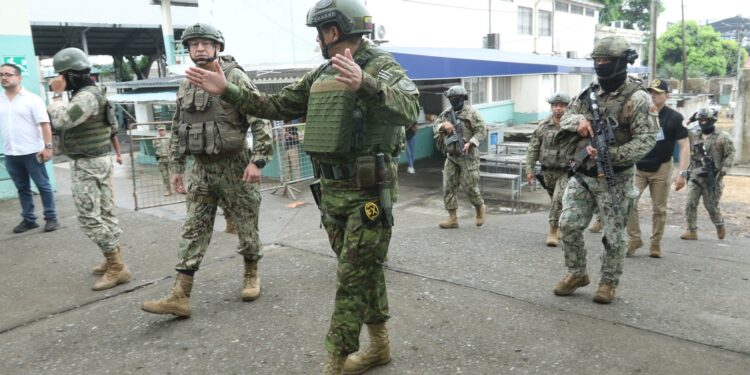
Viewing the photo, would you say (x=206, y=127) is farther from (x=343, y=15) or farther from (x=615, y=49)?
(x=615, y=49)

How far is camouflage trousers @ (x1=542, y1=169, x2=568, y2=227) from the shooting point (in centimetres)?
581

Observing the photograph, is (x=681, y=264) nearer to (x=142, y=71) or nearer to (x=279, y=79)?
(x=279, y=79)

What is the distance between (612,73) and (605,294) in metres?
1.55

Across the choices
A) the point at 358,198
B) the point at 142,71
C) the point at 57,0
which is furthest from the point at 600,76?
the point at 142,71

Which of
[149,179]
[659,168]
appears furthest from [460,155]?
[149,179]

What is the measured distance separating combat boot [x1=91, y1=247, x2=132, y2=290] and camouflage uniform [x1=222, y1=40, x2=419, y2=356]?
2.20 metres

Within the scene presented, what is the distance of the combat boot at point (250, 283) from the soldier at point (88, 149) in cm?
114

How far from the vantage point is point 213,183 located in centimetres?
372

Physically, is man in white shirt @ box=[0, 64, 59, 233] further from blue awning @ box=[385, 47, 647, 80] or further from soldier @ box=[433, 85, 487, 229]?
blue awning @ box=[385, 47, 647, 80]

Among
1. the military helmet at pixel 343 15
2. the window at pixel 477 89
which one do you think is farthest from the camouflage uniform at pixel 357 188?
the window at pixel 477 89

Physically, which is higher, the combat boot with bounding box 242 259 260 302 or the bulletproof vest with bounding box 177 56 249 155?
the bulletproof vest with bounding box 177 56 249 155

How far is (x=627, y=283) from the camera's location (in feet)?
14.5

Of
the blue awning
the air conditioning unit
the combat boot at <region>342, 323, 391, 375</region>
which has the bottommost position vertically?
the combat boot at <region>342, 323, 391, 375</region>

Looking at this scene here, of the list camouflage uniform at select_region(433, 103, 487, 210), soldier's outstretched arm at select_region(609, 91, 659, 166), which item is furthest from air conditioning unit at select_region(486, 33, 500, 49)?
soldier's outstretched arm at select_region(609, 91, 659, 166)
